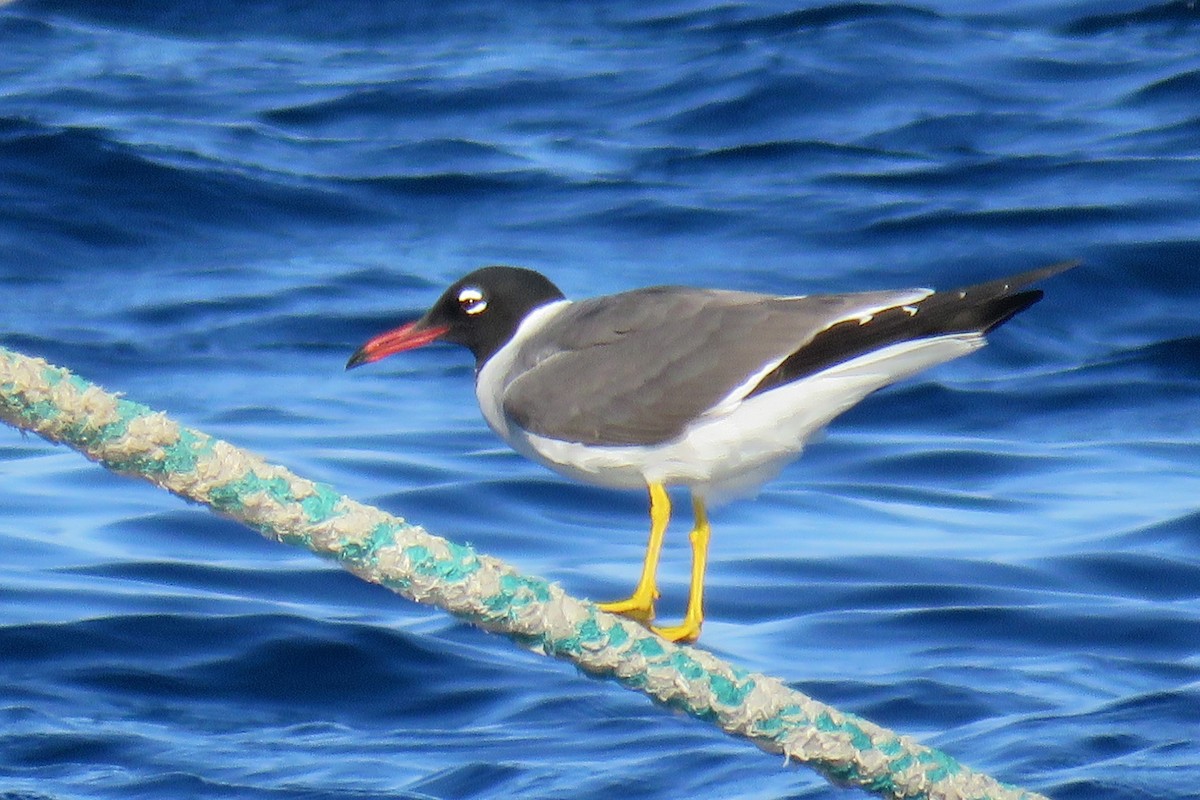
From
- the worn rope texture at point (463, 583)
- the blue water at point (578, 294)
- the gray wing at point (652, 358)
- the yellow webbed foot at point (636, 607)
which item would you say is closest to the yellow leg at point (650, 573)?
the yellow webbed foot at point (636, 607)

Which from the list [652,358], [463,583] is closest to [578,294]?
[652,358]

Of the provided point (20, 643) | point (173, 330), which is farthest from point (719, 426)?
point (173, 330)

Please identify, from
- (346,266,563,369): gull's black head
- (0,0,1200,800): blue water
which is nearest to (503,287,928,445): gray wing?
(346,266,563,369): gull's black head

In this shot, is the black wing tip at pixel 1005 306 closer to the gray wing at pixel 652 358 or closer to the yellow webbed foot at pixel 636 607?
the gray wing at pixel 652 358

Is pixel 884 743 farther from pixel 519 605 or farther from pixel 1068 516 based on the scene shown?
pixel 1068 516

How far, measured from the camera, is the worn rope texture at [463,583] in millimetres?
3201

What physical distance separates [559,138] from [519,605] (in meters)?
11.3

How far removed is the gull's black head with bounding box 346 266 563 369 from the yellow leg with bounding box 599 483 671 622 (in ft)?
2.69

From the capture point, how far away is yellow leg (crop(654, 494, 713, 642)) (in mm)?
4547

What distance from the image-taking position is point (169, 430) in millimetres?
3232

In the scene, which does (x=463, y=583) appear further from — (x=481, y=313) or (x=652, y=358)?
(x=481, y=313)

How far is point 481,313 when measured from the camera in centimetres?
517

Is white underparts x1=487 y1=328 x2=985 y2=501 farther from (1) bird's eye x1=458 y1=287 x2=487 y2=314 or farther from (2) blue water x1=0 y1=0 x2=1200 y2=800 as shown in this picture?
(2) blue water x1=0 y1=0 x2=1200 y2=800

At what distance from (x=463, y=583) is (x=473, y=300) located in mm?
1836
